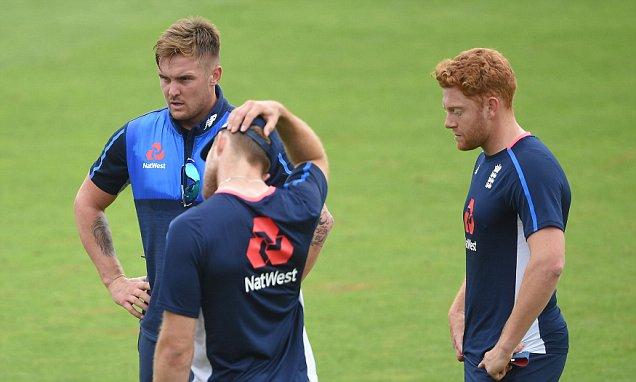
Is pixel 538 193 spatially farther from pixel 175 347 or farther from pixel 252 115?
pixel 175 347

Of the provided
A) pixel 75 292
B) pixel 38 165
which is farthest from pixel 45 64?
pixel 75 292

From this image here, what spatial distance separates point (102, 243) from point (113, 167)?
0.49 meters

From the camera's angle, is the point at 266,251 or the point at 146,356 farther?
the point at 146,356

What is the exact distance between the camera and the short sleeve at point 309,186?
4.30m

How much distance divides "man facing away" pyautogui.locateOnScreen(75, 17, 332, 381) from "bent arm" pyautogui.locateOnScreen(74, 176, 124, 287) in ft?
0.64

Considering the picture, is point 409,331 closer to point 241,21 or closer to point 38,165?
point 38,165

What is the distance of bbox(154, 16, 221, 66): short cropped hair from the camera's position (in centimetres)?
527

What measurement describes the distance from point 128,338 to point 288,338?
18.3 ft

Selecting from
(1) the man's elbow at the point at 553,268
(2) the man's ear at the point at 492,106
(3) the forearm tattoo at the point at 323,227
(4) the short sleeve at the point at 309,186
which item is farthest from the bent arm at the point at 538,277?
(3) the forearm tattoo at the point at 323,227

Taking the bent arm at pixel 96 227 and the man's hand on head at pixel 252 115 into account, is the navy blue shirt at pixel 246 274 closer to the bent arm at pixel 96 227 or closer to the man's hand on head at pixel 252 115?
the man's hand on head at pixel 252 115

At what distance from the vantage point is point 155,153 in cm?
538

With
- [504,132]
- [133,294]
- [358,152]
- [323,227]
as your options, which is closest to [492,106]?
[504,132]

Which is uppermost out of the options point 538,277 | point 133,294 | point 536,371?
point 538,277

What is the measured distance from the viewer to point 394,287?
1082cm
